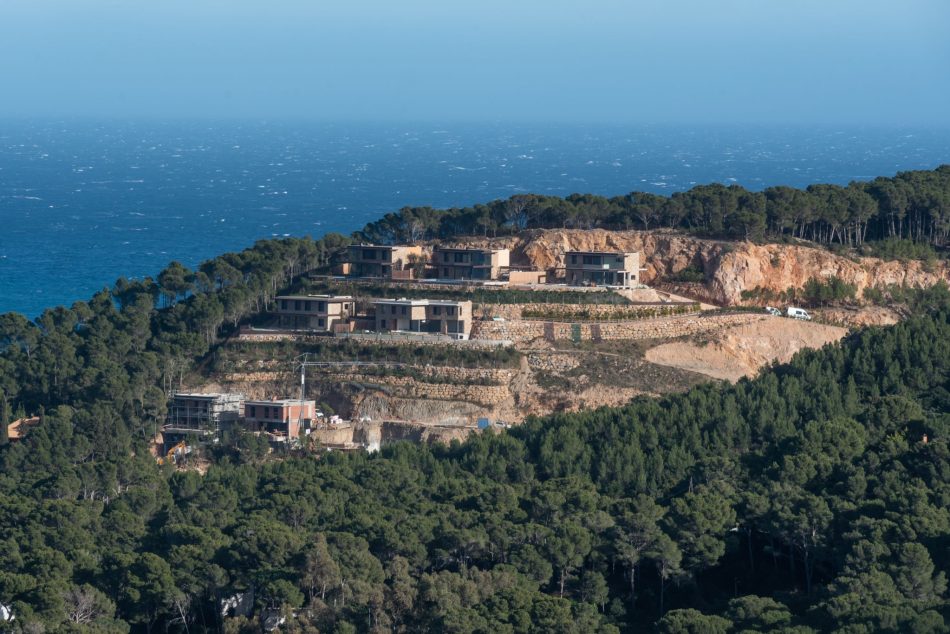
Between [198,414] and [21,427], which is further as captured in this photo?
Result: [198,414]

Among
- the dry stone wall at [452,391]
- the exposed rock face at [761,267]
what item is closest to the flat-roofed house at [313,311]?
the dry stone wall at [452,391]

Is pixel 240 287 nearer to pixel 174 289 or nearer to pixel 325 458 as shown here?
pixel 174 289

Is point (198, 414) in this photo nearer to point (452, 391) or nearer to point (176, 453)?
point (176, 453)

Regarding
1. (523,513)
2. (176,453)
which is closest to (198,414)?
(176,453)

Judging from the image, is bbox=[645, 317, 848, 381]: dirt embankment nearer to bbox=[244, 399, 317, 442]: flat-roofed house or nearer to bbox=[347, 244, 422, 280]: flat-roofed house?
bbox=[347, 244, 422, 280]: flat-roofed house

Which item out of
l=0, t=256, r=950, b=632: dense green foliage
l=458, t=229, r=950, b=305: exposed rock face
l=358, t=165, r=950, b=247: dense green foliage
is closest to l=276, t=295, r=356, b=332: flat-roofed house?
l=358, t=165, r=950, b=247: dense green foliage

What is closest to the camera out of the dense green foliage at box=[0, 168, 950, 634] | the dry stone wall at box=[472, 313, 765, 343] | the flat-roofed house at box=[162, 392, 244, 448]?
the dense green foliage at box=[0, 168, 950, 634]

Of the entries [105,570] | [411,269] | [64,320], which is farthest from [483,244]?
[105,570]
